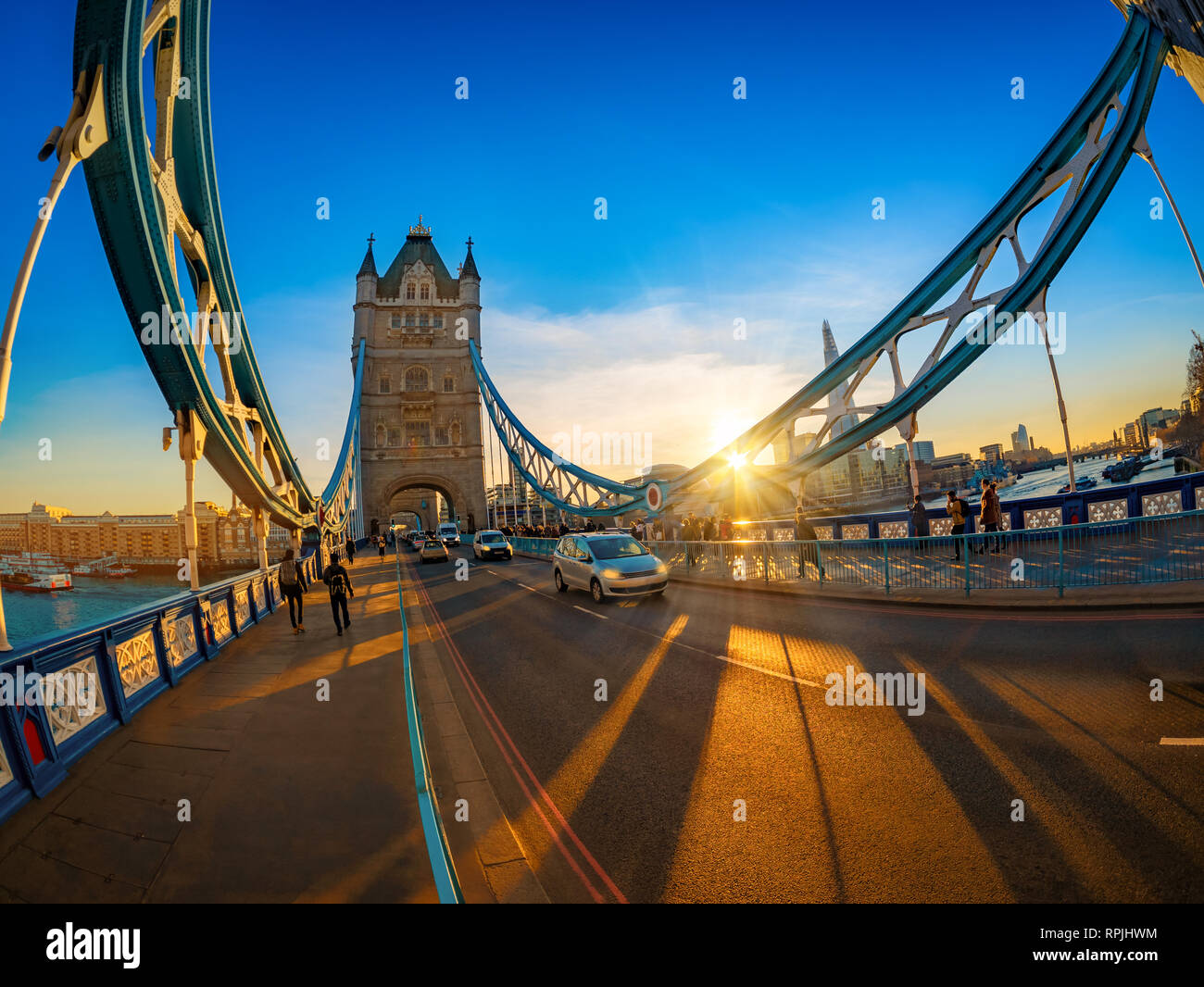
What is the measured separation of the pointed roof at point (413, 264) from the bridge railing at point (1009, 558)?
214 feet

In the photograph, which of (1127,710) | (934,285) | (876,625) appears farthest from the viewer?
(934,285)

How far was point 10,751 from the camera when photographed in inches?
169

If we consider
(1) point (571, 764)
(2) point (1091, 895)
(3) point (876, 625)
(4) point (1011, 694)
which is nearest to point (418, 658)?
(1) point (571, 764)

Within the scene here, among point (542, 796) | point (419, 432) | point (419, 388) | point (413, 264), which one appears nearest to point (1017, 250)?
point (542, 796)

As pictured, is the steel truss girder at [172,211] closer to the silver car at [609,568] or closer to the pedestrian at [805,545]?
the silver car at [609,568]

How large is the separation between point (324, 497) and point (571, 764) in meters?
38.0

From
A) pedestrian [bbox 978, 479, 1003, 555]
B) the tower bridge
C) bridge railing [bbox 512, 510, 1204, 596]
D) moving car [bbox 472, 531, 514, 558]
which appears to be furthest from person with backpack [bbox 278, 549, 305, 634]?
moving car [bbox 472, 531, 514, 558]

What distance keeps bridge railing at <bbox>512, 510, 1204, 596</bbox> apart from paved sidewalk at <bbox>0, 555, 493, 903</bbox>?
9.77 metres

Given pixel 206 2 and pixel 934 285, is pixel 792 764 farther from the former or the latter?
pixel 934 285

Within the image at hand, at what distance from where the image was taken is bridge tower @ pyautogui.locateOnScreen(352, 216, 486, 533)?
63688mm

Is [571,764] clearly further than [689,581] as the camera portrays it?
No

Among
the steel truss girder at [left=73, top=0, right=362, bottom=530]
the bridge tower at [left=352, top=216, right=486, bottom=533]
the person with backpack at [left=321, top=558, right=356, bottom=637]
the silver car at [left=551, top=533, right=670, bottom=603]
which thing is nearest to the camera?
the steel truss girder at [left=73, top=0, right=362, bottom=530]

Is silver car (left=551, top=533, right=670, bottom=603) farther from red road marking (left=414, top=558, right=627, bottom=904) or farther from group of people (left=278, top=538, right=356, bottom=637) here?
group of people (left=278, top=538, right=356, bottom=637)

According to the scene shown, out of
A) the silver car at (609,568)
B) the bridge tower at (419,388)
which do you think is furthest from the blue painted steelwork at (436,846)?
the bridge tower at (419,388)
